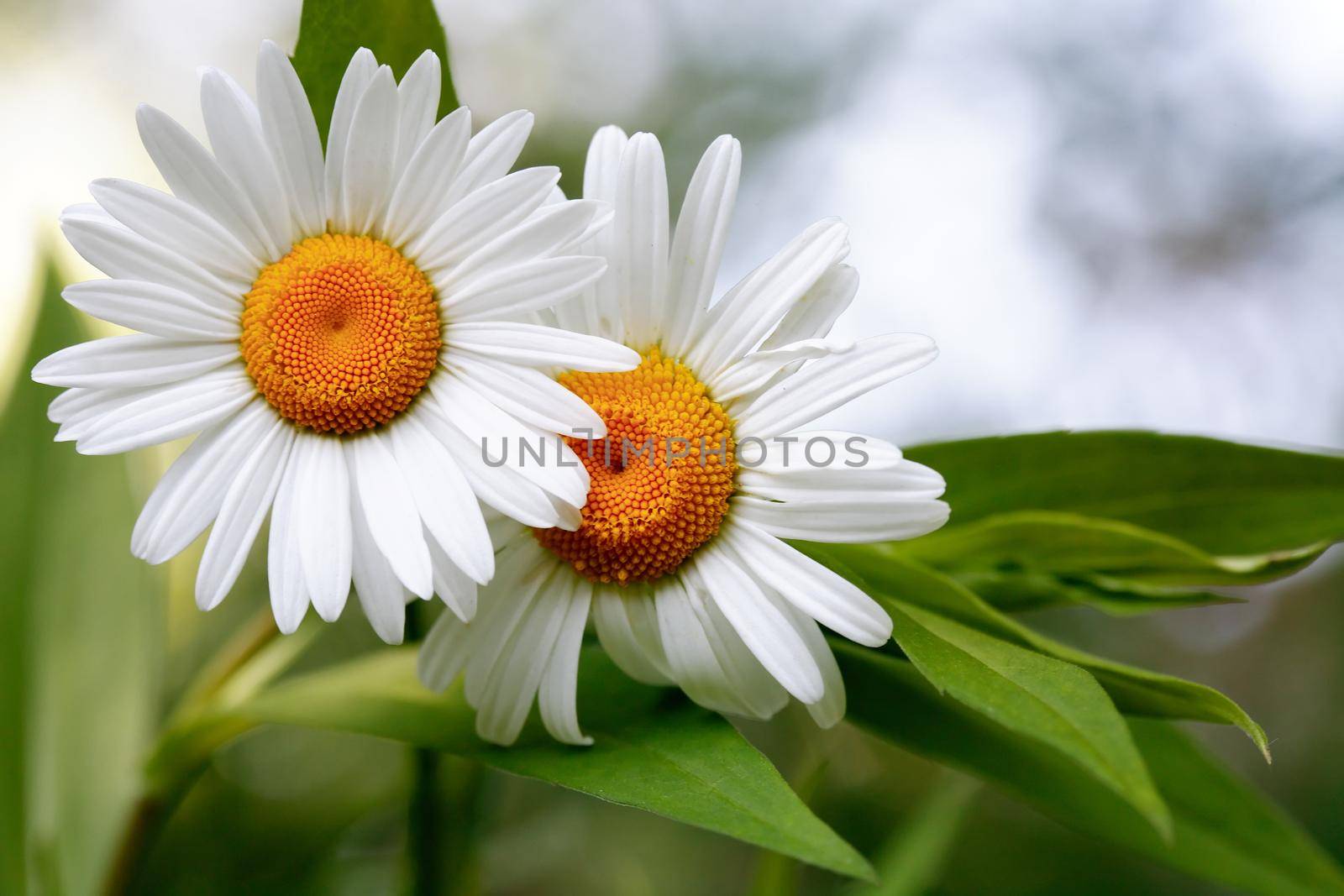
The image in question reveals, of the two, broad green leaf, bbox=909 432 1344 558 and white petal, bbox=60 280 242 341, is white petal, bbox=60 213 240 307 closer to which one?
white petal, bbox=60 280 242 341

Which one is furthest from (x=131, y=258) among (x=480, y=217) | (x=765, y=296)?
(x=765, y=296)

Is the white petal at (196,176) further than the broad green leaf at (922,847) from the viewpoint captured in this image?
No

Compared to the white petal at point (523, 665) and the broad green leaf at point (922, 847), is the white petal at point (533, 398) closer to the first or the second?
the white petal at point (523, 665)

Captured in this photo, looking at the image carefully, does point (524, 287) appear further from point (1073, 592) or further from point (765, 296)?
point (1073, 592)

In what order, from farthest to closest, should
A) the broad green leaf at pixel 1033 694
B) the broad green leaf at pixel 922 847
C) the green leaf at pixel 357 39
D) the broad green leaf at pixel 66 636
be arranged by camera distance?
the broad green leaf at pixel 922 847
the broad green leaf at pixel 66 636
the green leaf at pixel 357 39
the broad green leaf at pixel 1033 694

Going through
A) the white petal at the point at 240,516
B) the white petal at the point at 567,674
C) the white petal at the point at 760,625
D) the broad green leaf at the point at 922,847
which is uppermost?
the white petal at the point at 240,516

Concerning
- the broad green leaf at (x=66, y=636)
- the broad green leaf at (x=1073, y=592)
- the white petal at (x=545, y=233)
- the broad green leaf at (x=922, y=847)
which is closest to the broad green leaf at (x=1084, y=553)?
the broad green leaf at (x=1073, y=592)
